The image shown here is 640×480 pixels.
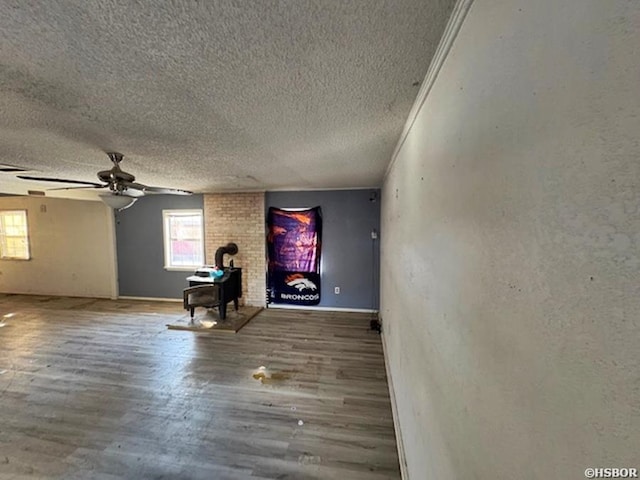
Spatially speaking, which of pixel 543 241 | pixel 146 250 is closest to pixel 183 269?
pixel 146 250

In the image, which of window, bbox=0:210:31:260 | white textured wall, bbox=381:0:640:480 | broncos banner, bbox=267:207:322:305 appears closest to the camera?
white textured wall, bbox=381:0:640:480

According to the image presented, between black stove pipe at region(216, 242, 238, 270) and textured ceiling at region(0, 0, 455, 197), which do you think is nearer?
textured ceiling at region(0, 0, 455, 197)

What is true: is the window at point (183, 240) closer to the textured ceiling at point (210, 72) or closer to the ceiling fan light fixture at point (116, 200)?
the ceiling fan light fixture at point (116, 200)

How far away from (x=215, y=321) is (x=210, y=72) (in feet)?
14.1

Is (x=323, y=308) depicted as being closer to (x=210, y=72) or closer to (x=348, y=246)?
(x=348, y=246)

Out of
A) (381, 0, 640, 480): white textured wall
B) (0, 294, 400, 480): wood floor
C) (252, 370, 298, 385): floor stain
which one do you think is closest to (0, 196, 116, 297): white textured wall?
(0, 294, 400, 480): wood floor

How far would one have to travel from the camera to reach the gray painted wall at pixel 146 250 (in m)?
5.96

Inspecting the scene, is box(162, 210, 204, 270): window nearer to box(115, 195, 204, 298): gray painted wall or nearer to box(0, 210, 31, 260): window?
box(115, 195, 204, 298): gray painted wall

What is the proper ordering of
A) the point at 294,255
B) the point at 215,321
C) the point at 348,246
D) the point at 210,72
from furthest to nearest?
the point at 294,255
the point at 348,246
the point at 215,321
the point at 210,72

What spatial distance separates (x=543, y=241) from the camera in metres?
0.45

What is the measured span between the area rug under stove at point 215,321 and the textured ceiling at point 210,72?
9.71ft

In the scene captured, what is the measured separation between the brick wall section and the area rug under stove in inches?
16.7

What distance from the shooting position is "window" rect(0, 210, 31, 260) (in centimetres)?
661

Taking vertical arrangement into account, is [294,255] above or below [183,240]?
below
